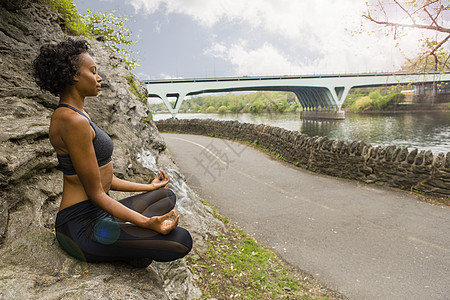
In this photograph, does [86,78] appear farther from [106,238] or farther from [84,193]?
[106,238]

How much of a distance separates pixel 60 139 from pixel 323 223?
617 cm

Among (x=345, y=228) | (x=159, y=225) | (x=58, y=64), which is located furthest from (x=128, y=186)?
(x=345, y=228)

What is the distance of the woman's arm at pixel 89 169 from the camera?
1.84 meters

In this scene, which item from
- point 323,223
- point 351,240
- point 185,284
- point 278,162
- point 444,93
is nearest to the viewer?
point 185,284

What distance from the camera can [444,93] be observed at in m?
68.5

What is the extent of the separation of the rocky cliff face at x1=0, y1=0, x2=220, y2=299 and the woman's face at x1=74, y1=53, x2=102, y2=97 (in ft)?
3.59

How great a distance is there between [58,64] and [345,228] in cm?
642

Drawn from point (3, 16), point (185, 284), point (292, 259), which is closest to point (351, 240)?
point (292, 259)

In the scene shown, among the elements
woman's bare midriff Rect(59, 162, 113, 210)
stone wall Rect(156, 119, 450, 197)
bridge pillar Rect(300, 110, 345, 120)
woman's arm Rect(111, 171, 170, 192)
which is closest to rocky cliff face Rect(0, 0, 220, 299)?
woman's bare midriff Rect(59, 162, 113, 210)

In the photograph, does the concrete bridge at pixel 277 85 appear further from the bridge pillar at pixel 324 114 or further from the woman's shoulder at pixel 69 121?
the woman's shoulder at pixel 69 121

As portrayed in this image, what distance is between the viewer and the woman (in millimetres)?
1882

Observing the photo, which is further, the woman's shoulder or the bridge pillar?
the bridge pillar

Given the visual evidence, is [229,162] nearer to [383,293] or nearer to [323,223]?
[323,223]

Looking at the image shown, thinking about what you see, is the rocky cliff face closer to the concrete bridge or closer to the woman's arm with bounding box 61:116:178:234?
the woman's arm with bounding box 61:116:178:234
